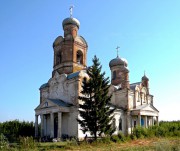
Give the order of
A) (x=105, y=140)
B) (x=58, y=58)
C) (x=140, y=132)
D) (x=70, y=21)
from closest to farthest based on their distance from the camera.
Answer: (x=105, y=140) < (x=140, y=132) < (x=70, y=21) < (x=58, y=58)

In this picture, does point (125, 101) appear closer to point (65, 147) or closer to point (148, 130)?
point (148, 130)

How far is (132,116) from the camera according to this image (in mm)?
34875

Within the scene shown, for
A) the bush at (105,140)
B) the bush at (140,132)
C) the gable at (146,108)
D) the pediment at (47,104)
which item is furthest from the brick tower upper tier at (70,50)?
the bush at (105,140)

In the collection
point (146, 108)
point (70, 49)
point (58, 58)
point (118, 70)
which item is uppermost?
point (70, 49)

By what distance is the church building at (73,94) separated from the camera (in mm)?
28141

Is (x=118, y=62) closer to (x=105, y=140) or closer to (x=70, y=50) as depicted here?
(x=70, y=50)

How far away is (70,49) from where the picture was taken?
31.9 m

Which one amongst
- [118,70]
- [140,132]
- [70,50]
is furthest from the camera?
[118,70]

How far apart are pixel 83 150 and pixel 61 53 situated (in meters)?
17.4

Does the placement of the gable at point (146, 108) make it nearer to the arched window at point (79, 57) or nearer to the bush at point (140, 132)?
the bush at point (140, 132)

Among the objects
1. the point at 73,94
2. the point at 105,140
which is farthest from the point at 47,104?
the point at 105,140

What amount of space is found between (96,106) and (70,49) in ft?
36.6

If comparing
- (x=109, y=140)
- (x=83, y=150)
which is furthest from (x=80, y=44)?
(x=83, y=150)

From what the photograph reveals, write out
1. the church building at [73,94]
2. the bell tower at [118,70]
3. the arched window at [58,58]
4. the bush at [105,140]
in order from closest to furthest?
the bush at [105,140] < the church building at [73,94] < the arched window at [58,58] < the bell tower at [118,70]
